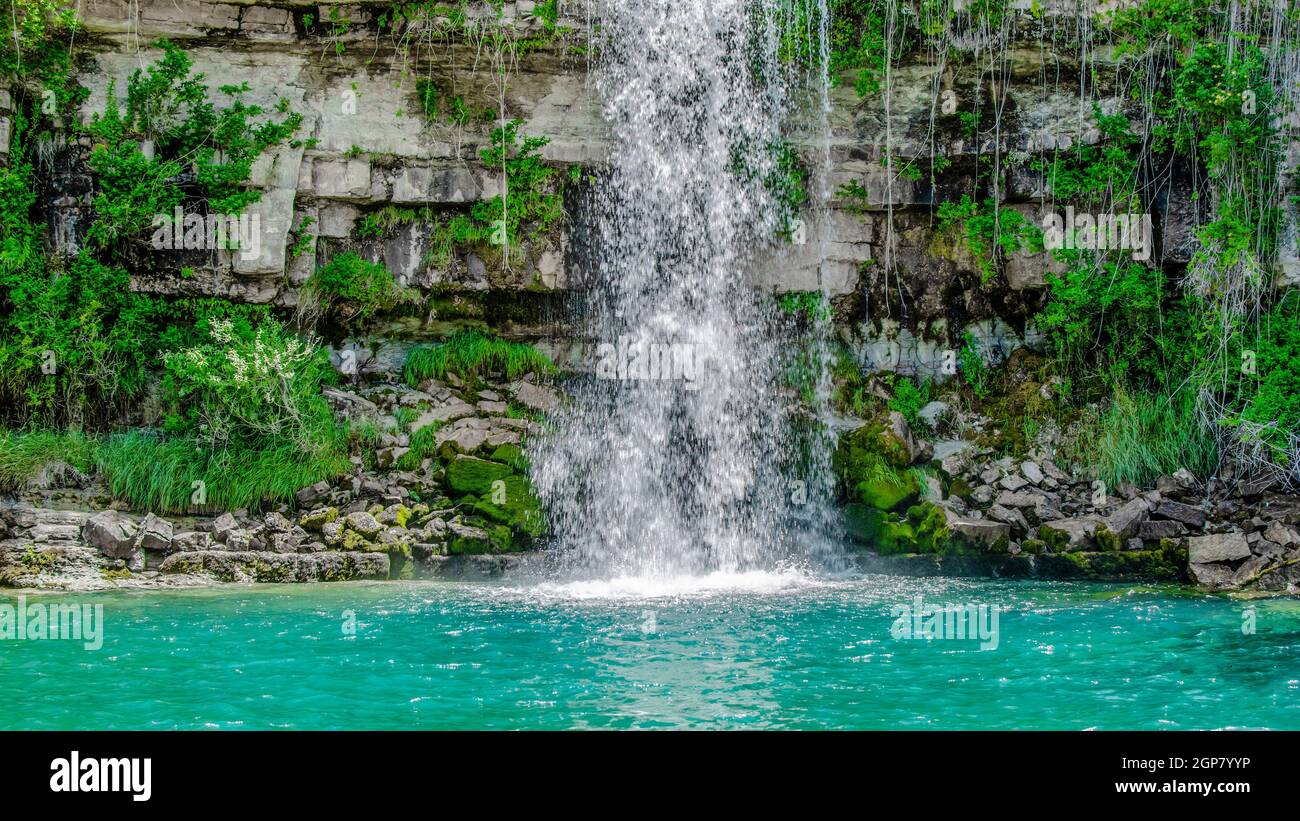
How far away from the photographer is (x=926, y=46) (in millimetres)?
12430

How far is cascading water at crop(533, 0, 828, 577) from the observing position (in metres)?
12.1

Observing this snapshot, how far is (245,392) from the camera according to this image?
11.1m

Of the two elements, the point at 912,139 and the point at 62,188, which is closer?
the point at 62,188

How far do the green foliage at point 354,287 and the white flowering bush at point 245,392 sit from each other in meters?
0.90

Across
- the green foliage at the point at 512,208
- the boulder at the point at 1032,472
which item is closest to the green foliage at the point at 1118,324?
the boulder at the point at 1032,472

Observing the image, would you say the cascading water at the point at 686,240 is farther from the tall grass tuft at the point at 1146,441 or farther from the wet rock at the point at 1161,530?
the wet rock at the point at 1161,530

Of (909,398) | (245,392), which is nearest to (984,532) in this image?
(909,398)

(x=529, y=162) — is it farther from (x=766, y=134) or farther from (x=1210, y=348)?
(x=1210, y=348)

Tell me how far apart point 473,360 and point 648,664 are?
710cm

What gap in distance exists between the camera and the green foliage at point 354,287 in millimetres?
12336

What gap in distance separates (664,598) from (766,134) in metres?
6.35

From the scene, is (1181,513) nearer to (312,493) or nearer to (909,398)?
(909,398)

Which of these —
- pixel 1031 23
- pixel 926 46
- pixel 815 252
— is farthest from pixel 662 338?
pixel 1031 23

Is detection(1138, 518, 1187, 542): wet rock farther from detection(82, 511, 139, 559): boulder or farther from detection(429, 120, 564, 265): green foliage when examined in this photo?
detection(82, 511, 139, 559): boulder
